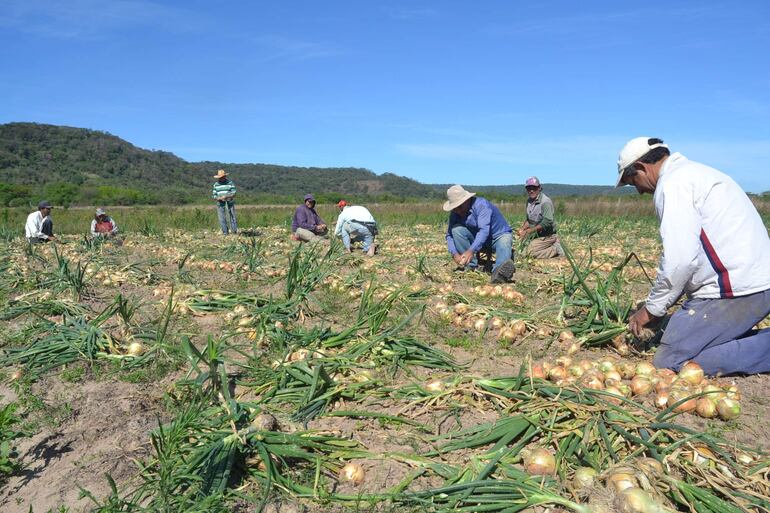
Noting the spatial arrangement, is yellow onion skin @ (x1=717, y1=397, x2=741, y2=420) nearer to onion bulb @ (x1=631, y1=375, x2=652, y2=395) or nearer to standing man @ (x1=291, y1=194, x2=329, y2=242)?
onion bulb @ (x1=631, y1=375, x2=652, y2=395)

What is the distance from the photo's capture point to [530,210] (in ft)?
25.0

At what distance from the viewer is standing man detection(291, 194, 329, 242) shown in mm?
9227

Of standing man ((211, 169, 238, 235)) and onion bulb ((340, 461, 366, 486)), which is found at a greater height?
standing man ((211, 169, 238, 235))

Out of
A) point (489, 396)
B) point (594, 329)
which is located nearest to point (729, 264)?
point (594, 329)

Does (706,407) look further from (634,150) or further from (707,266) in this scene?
(634,150)

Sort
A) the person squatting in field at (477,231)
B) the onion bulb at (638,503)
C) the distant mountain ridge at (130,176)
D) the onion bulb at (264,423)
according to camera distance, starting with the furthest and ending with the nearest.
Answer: the distant mountain ridge at (130,176) → the person squatting in field at (477,231) → the onion bulb at (264,423) → the onion bulb at (638,503)

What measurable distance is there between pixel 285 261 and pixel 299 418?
4750 millimetres

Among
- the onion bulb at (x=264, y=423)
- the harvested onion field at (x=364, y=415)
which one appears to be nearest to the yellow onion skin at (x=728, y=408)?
the harvested onion field at (x=364, y=415)

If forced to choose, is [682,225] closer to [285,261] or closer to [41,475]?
[41,475]

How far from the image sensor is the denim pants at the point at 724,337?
293cm

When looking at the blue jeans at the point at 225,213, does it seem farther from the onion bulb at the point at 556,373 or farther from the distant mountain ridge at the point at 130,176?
the distant mountain ridge at the point at 130,176

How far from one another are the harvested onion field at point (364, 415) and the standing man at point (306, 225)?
15.7 ft

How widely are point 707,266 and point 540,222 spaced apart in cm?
451

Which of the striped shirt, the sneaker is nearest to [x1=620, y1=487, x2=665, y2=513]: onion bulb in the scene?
the sneaker
